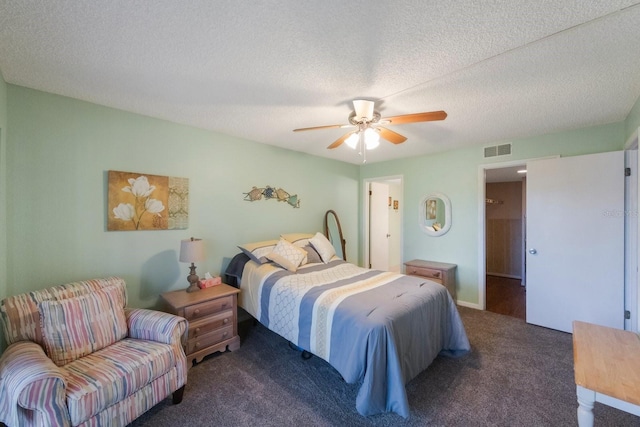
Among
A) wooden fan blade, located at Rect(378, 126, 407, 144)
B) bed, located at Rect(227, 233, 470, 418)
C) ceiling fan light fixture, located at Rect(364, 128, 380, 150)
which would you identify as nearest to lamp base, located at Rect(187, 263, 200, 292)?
bed, located at Rect(227, 233, 470, 418)

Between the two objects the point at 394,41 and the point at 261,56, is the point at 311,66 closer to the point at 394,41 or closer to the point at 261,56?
the point at 261,56

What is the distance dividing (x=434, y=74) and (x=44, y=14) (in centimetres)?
224

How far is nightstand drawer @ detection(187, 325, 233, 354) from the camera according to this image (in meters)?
2.34

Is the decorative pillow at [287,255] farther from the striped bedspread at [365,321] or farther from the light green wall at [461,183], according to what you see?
the light green wall at [461,183]

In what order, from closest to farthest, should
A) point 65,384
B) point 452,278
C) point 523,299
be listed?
point 65,384 → point 452,278 → point 523,299

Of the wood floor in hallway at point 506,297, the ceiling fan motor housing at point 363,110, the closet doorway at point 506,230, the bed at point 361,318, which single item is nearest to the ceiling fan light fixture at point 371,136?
the ceiling fan motor housing at point 363,110

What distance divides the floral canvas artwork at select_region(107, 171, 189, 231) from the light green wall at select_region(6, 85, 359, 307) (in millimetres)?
68

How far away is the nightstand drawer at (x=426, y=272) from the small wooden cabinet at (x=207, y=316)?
2.60m

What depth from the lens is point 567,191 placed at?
2.89 metres

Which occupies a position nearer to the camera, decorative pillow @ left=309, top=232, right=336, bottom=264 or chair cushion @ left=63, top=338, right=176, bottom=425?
chair cushion @ left=63, top=338, right=176, bottom=425

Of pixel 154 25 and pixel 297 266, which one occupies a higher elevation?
pixel 154 25

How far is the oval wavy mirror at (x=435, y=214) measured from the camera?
3.93m

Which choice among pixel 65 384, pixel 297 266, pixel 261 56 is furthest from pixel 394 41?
pixel 65 384

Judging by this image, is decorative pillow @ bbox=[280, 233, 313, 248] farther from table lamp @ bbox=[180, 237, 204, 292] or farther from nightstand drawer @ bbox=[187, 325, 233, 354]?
nightstand drawer @ bbox=[187, 325, 233, 354]
